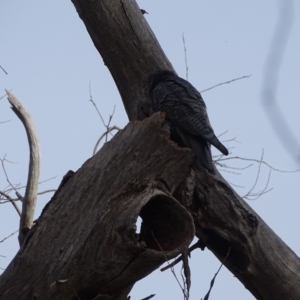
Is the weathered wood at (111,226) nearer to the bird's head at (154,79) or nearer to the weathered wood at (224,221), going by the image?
the weathered wood at (224,221)

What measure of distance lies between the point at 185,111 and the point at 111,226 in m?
1.40

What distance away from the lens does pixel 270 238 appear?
3.44 meters

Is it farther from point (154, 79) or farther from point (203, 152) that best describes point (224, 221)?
point (154, 79)

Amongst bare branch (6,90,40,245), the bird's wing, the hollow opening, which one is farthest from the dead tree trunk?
bare branch (6,90,40,245)

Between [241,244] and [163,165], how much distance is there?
0.71 meters

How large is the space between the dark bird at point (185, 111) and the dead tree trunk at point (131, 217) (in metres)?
0.09

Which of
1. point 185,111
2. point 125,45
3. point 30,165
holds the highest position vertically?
point 125,45

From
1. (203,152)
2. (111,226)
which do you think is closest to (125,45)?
(203,152)

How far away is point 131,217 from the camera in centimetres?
267

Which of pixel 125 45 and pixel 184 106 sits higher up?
pixel 125 45

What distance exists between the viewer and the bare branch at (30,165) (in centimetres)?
361

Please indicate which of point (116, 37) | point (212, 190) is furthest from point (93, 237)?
point (116, 37)

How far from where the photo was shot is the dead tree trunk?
9.09ft

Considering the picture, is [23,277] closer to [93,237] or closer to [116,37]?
[93,237]
